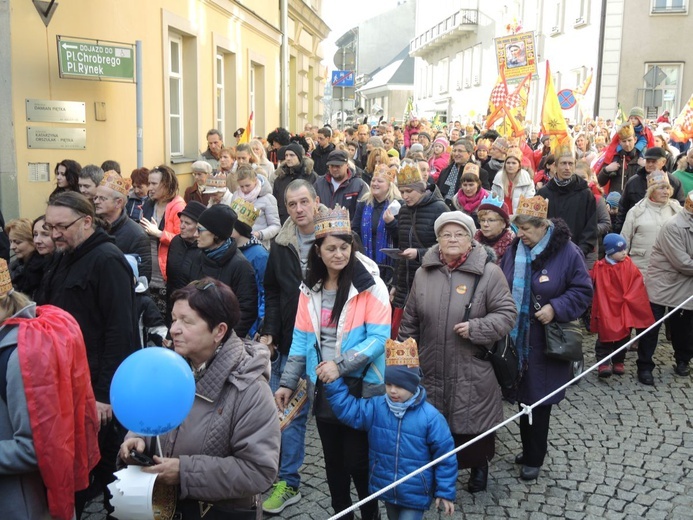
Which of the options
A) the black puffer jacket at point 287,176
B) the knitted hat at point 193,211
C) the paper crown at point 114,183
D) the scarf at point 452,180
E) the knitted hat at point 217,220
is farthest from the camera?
the scarf at point 452,180

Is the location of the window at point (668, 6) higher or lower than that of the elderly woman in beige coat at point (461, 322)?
higher

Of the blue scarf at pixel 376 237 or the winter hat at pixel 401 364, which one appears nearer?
the winter hat at pixel 401 364

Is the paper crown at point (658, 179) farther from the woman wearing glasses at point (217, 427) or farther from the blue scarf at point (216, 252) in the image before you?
the woman wearing glasses at point (217, 427)

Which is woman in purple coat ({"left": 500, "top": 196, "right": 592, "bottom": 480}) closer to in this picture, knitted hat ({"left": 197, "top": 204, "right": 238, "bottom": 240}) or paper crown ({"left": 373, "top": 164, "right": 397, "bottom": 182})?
knitted hat ({"left": 197, "top": 204, "right": 238, "bottom": 240})

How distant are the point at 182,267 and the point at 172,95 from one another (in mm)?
8851

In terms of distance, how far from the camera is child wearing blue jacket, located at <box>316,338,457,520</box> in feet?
12.1

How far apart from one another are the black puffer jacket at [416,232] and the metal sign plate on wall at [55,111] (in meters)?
4.43

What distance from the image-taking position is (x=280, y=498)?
4582 mm

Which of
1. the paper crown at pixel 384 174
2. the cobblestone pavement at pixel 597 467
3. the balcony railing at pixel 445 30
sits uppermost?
the balcony railing at pixel 445 30

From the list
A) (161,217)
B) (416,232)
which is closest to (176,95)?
(161,217)

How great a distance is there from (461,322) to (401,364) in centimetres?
90

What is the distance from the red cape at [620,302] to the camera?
721cm

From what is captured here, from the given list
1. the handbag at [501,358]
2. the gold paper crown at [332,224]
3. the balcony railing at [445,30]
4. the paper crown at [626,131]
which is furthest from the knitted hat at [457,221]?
the balcony railing at [445,30]

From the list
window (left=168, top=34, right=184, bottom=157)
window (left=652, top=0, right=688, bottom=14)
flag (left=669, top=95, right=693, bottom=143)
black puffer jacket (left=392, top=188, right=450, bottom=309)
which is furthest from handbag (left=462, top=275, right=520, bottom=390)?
window (left=652, top=0, right=688, bottom=14)
